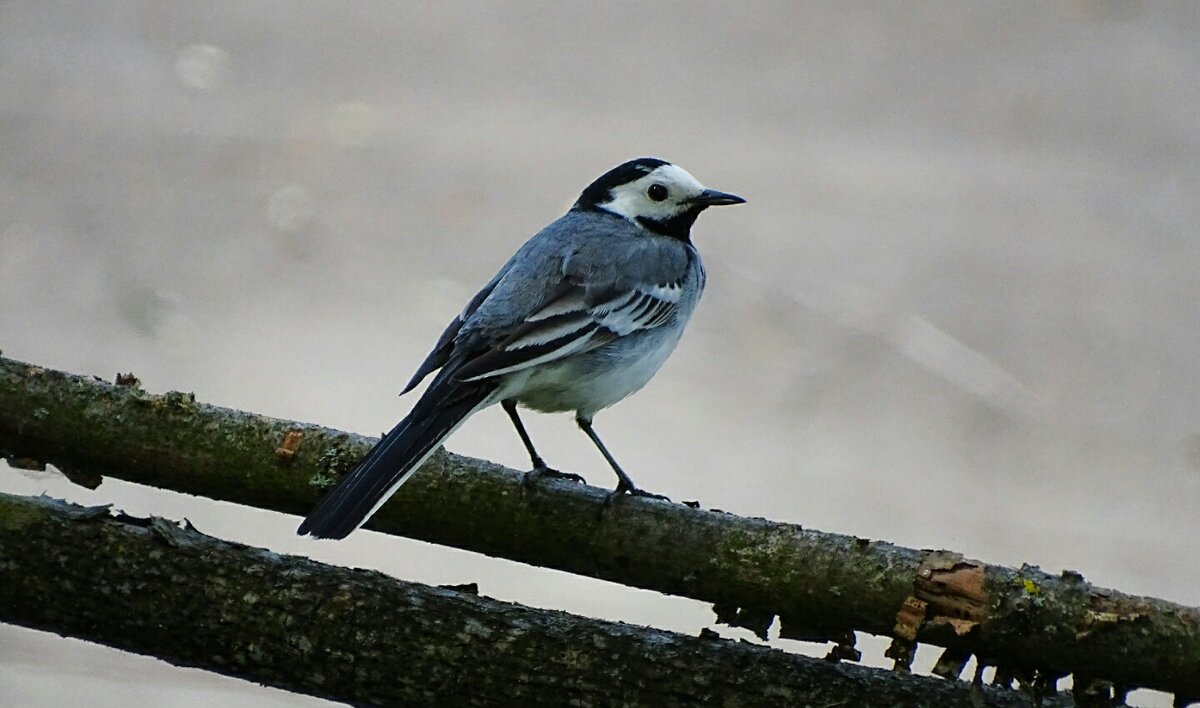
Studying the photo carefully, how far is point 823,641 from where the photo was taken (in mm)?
2961

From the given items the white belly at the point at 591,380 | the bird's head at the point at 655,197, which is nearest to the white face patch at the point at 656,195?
the bird's head at the point at 655,197

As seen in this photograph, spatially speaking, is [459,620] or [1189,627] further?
[459,620]

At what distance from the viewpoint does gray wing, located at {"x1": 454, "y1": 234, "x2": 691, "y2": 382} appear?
138 inches

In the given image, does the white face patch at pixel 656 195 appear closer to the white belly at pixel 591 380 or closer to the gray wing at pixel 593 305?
the gray wing at pixel 593 305

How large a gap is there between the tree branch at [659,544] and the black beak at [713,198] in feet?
5.00

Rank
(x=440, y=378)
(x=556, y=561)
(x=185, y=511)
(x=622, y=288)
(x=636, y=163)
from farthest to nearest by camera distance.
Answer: (x=185, y=511) < (x=636, y=163) < (x=622, y=288) < (x=440, y=378) < (x=556, y=561)

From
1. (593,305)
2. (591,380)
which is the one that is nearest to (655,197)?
(593,305)

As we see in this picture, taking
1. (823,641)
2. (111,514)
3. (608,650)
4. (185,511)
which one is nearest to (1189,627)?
(823,641)

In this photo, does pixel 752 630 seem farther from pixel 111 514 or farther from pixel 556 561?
pixel 111 514

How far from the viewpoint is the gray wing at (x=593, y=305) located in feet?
11.5

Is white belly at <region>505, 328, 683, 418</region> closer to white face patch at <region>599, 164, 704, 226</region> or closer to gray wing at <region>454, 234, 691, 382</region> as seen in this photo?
gray wing at <region>454, 234, 691, 382</region>

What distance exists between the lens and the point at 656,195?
453 centimetres

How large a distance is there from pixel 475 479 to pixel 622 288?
1002 mm

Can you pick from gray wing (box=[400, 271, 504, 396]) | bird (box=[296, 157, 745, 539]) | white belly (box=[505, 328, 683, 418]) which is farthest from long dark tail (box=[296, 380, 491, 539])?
white belly (box=[505, 328, 683, 418])
